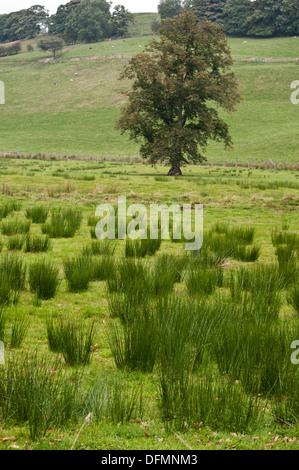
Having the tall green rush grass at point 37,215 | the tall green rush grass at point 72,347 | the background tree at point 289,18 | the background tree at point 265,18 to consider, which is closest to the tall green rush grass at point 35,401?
the tall green rush grass at point 72,347

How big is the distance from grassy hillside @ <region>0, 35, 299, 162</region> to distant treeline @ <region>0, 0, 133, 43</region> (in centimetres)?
976

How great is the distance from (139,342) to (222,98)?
30.7 meters

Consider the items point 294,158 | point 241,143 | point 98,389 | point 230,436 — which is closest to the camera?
point 230,436

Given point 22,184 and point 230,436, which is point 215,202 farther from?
point 230,436

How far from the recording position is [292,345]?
195 inches

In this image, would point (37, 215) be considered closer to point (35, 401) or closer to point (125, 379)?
point (125, 379)

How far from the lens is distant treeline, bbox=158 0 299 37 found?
115 m

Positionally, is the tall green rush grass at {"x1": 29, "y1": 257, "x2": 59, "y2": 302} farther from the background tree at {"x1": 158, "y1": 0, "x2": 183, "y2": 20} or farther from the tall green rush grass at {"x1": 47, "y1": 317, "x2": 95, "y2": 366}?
the background tree at {"x1": 158, "y1": 0, "x2": 183, "y2": 20}

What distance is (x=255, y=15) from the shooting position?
118m

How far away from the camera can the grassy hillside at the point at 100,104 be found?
65.8m

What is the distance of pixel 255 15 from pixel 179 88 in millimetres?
96918

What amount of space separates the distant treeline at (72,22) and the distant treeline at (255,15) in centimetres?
2411

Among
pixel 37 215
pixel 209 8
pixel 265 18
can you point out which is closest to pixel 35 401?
pixel 37 215
